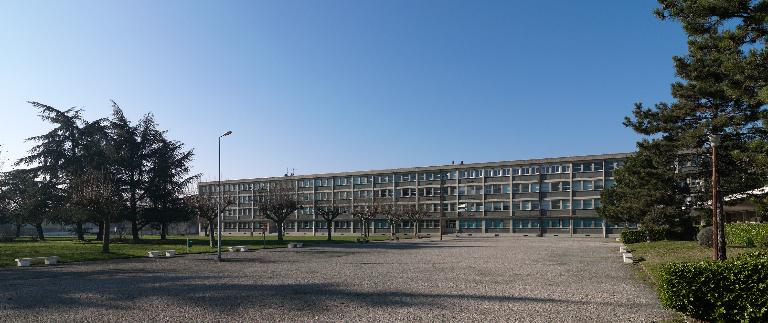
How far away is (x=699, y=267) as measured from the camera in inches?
472

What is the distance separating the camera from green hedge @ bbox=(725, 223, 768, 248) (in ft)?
97.7

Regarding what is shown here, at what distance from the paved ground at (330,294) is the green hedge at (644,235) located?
907 inches

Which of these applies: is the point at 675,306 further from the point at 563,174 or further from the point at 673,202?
the point at 563,174

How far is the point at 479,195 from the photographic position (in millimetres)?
92688

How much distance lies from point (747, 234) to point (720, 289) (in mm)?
25647

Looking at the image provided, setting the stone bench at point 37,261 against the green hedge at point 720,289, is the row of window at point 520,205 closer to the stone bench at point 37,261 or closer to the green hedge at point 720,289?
the stone bench at point 37,261

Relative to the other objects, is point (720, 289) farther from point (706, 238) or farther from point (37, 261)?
point (37, 261)

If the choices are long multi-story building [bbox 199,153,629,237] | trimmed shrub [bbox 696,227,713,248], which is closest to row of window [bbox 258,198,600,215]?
long multi-story building [bbox 199,153,629,237]

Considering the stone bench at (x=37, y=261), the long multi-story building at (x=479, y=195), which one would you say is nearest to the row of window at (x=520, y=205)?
the long multi-story building at (x=479, y=195)

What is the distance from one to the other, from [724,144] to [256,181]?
10207 centimetres

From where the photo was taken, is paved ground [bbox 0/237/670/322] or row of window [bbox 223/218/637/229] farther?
row of window [bbox 223/218/637/229]

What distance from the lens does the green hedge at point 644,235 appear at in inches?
1824

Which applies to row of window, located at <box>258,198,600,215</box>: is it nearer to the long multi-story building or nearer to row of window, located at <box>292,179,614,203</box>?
the long multi-story building

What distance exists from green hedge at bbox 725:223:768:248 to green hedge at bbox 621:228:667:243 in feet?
29.9
